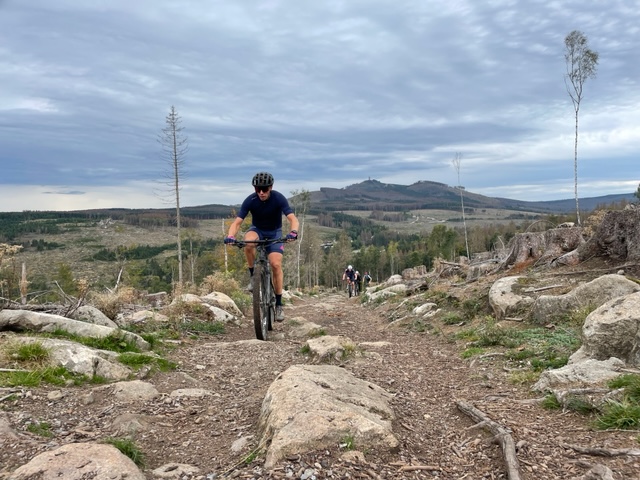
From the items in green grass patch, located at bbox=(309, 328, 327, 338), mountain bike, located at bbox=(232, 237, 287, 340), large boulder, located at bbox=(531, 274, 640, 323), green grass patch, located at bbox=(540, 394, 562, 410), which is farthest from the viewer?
green grass patch, located at bbox=(309, 328, 327, 338)

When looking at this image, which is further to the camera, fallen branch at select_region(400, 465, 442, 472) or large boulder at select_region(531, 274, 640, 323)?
large boulder at select_region(531, 274, 640, 323)

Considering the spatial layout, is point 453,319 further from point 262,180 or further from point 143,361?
point 143,361

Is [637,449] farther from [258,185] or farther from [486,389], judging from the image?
[258,185]

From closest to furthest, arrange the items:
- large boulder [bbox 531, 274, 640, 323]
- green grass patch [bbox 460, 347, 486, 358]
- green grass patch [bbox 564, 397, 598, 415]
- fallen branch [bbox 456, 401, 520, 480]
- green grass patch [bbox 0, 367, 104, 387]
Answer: fallen branch [bbox 456, 401, 520, 480]
green grass patch [bbox 564, 397, 598, 415]
green grass patch [bbox 0, 367, 104, 387]
green grass patch [bbox 460, 347, 486, 358]
large boulder [bbox 531, 274, 640, 323]

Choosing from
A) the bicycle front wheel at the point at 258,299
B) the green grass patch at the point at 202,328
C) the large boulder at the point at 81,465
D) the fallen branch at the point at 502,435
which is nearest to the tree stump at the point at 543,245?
the bicycle front wheel at the point at 258,299

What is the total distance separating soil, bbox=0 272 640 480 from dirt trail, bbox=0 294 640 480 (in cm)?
1

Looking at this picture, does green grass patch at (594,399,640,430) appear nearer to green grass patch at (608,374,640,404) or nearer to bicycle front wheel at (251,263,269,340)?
green grass patch at (608,374,640,404)

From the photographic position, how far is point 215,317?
35.3ft

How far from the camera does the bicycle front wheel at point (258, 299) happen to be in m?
7.53

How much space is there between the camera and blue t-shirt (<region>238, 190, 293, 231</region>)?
7.71 m

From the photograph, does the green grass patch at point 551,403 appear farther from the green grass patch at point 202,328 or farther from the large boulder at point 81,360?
the green grass patch at point 202,328

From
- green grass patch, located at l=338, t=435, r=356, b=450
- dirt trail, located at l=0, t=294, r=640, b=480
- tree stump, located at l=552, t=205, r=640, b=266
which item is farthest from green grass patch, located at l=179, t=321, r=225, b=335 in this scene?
tree stump, located at l=552, t=205, r=640, b=266

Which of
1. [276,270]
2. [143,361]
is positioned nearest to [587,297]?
[276,270]

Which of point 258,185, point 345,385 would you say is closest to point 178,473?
point 345,385
